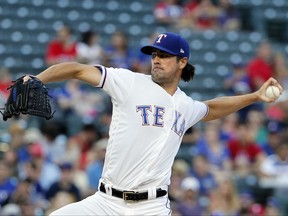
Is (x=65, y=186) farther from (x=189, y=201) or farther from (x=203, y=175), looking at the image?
(x=203, y=175)

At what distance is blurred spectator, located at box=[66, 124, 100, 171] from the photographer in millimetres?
11258

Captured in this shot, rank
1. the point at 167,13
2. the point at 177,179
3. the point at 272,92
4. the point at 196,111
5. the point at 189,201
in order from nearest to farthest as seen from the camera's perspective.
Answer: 1. the point at 196,111
2. the point at 272,92
3. the point at 189,201
4. the point at 177,179
5. the point at 167,13

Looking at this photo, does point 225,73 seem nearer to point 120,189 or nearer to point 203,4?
point 203,4

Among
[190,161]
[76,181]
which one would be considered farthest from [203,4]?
[76,181]

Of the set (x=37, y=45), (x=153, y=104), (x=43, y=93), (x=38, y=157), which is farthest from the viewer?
(x=37, y=45)

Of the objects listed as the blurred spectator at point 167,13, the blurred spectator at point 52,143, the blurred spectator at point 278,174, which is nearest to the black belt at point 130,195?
the blurred spectator at point 52,143

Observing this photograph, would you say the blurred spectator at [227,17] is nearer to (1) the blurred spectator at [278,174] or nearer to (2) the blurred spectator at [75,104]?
(2) the blurred spectator at [75,104]

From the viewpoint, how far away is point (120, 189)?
652 cm

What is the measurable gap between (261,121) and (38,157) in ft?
12.4

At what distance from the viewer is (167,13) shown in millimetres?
15422

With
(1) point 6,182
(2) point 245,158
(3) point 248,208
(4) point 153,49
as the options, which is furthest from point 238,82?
(4) point 153,49

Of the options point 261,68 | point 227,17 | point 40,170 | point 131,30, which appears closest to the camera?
point 40,170

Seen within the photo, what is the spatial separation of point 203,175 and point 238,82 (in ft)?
8.44

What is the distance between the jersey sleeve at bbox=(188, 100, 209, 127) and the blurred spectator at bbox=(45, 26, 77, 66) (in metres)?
6.34
